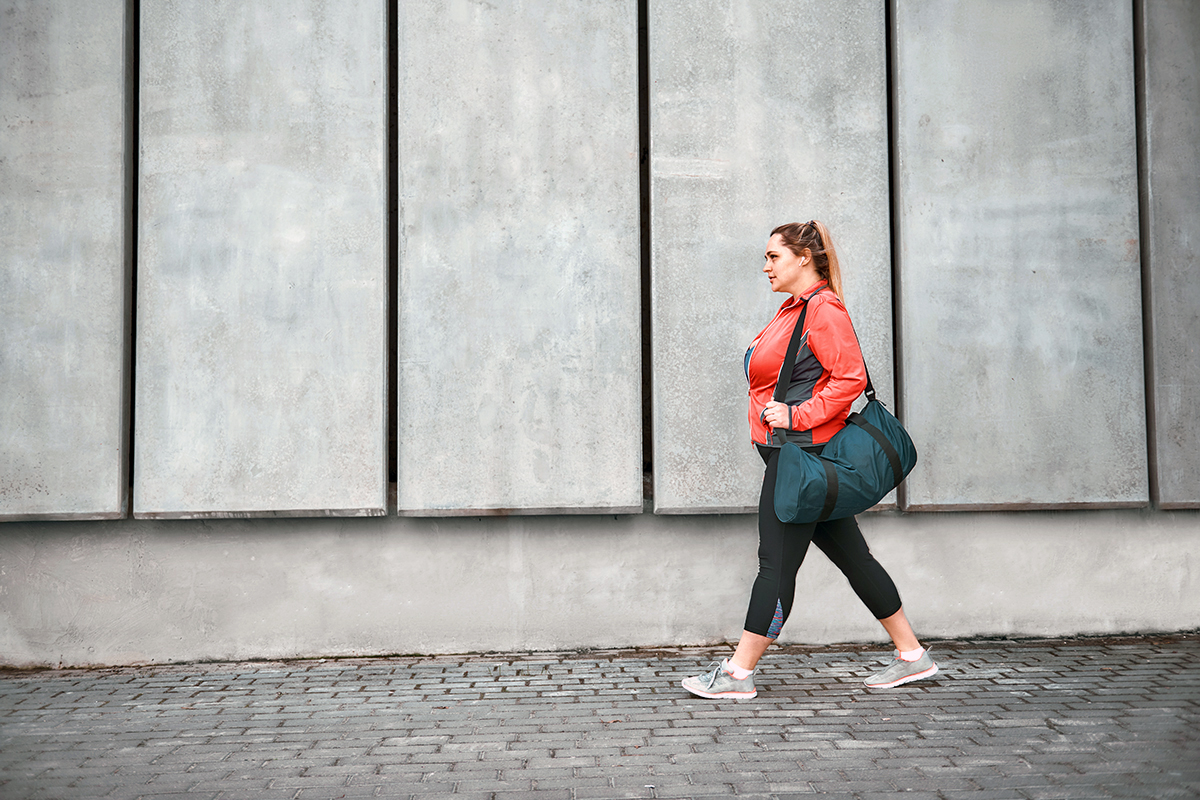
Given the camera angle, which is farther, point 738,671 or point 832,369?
point 738,671

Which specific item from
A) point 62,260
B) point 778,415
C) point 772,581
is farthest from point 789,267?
point 62,260

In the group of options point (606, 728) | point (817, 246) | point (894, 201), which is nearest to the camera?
point (606, 728)

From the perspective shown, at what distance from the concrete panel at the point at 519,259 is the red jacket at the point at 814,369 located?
1079 millimetres

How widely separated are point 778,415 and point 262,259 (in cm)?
303

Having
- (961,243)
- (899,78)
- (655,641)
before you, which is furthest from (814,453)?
(899,78)

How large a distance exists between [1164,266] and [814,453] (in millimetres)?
2938

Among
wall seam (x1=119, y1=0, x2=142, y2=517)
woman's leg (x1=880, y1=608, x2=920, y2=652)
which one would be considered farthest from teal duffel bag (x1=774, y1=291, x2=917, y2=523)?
wall seam (x1=119, y1=0, x2=142, y2=517)

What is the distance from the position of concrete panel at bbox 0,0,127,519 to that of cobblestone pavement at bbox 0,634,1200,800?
45.0 inches

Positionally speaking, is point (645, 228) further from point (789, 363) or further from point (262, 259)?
point (262, 259)

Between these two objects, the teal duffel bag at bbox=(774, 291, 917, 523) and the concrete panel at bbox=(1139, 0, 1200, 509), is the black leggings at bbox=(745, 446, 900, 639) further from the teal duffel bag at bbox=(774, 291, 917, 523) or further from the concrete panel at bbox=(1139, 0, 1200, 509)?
the concrete panel at bbox=(1139, 0, 1200, 509)

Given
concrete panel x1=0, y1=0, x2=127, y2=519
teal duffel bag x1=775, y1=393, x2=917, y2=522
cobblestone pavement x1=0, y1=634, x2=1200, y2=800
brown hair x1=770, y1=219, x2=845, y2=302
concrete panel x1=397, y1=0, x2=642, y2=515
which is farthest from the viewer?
concrete panel x1=397, y1=0, x2=642, y2=515

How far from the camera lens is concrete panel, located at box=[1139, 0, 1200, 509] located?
509 centimetres

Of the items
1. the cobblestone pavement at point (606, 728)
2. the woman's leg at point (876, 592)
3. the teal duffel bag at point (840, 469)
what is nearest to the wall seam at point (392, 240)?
the cobblestone pavement at point (606, 728)

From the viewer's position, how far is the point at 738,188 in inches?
196
